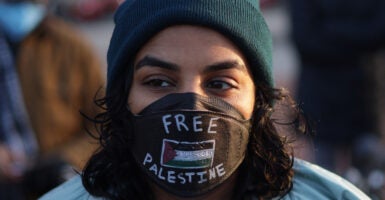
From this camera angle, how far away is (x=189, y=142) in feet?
10.5

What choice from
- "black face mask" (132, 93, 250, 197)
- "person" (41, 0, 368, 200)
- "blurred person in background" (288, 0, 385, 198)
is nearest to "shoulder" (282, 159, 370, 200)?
"person" (41, 0, 368, 200)

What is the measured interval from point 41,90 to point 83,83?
0.23m

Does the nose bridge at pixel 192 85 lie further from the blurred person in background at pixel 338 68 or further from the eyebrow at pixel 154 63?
the blurred person in background at pixel 338 68

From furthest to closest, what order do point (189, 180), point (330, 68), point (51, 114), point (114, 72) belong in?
1. point (330, 68)
2. point (51, 114)
3. point (114, 72)
4. point (189, 180)

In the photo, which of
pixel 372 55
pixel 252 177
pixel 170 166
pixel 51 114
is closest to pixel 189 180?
pixel 170 166

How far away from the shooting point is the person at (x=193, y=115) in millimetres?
3199

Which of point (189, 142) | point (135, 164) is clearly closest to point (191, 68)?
point (189, 142)

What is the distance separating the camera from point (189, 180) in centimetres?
318

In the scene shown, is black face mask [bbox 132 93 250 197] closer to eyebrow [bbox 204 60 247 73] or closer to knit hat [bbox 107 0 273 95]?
eyebrow [bbox 204 60 247 73]

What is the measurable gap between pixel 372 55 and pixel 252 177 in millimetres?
2343

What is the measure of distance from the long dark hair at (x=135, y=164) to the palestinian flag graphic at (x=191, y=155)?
0.21 meters

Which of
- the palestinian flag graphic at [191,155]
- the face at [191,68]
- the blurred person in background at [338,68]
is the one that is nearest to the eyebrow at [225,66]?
the face at [191,68]

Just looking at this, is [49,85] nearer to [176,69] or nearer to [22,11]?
[22,11]

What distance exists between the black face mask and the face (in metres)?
0.04
